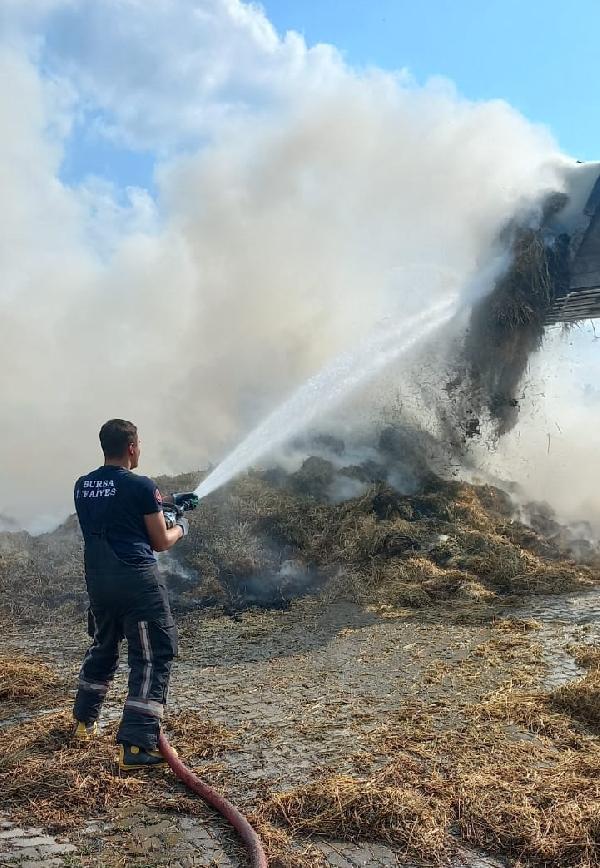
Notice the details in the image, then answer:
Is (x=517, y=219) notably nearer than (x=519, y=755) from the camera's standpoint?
No

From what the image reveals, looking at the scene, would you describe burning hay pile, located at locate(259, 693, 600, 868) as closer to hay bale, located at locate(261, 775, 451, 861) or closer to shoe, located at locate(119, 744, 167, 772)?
hay bale, located at locate(261, 775, 451, 861)

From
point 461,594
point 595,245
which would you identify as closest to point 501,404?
point 595,245

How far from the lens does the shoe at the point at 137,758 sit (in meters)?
3.63

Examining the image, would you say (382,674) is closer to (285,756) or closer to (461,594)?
(285,756)

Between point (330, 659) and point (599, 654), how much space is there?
2.38 metres

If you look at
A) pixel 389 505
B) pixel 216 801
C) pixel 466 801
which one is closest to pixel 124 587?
pixel 216 801

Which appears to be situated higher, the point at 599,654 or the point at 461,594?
the point at 461,594

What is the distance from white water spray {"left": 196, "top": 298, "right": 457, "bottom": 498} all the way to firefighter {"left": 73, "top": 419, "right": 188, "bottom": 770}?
7.34 m

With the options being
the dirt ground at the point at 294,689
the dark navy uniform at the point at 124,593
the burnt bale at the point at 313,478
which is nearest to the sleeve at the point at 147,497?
the dark navy uniform at the point at 124,593

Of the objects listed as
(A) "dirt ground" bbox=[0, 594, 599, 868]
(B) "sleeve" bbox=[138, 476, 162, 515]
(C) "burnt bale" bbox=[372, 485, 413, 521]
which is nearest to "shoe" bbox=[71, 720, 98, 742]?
(A) "dirt ground" bbox=[0, 594, 599, 868]

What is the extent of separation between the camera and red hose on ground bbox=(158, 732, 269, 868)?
2.76 meters

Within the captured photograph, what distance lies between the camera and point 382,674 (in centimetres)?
564

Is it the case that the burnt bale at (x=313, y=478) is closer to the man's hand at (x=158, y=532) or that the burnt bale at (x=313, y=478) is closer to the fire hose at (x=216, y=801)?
the fire hose at (x=216, y=801)

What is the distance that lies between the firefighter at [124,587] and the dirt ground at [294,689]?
0.50 m
